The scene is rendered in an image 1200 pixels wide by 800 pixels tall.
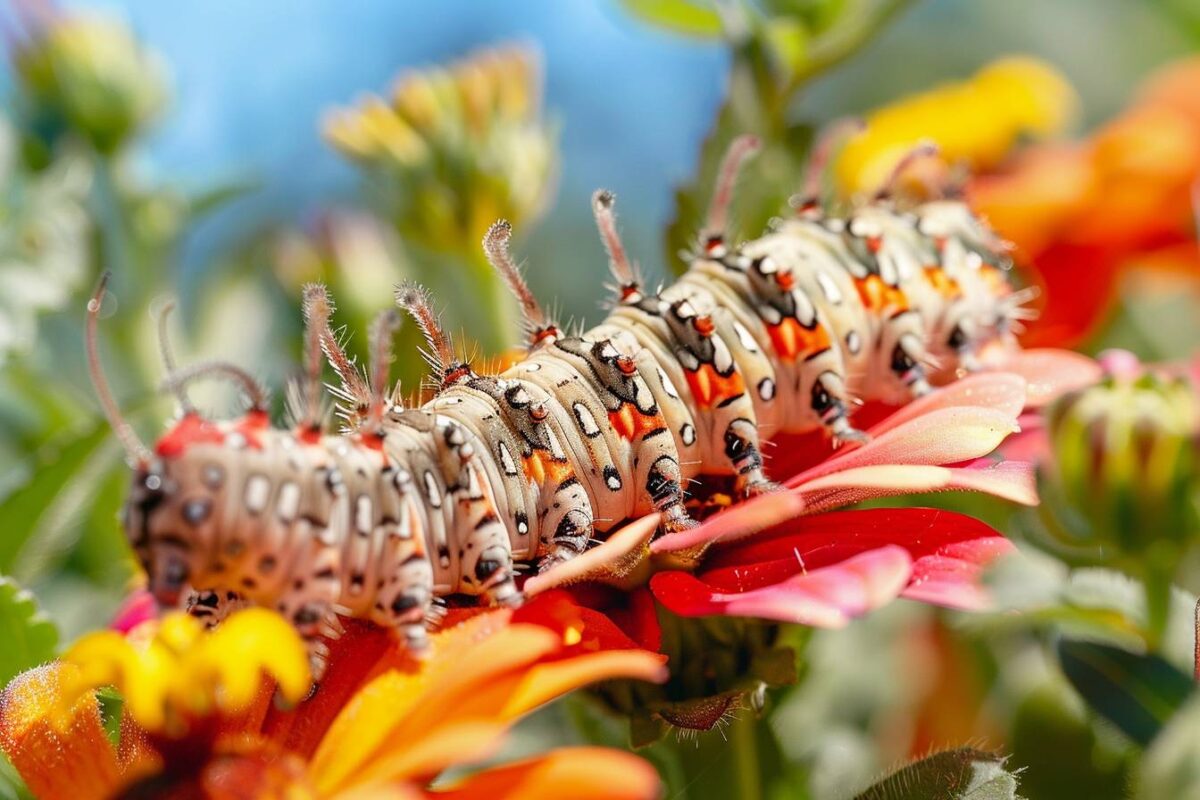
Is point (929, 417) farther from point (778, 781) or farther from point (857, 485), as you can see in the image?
point (778, 781)

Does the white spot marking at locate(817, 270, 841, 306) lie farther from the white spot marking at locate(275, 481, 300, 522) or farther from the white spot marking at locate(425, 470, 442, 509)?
the white spot marking at locate(275, 481, 300, 522)

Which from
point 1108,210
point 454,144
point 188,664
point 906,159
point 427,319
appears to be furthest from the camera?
point 1108,210

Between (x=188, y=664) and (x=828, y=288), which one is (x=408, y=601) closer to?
(x=188, y=664)

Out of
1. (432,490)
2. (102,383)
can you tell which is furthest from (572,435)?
(102,383)

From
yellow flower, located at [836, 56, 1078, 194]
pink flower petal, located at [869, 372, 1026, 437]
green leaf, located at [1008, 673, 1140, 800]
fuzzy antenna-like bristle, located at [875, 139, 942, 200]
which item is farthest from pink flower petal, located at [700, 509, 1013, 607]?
yellow flower, located at [836, 56, 1078, 194]

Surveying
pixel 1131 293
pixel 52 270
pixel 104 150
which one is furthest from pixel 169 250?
pixel 1131 293
